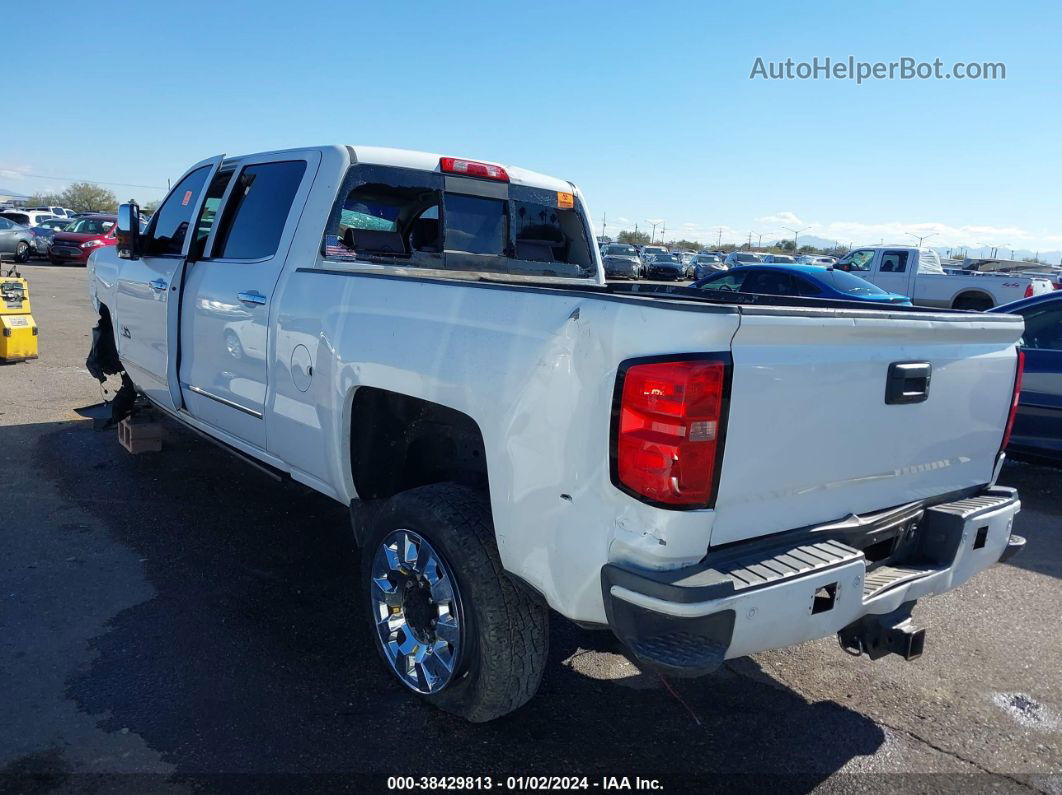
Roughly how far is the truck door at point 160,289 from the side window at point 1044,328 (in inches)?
240

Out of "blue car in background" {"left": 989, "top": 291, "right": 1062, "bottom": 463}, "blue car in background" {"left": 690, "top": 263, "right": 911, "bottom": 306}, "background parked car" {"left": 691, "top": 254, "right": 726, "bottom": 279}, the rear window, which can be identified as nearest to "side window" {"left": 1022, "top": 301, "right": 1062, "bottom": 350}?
"blue car in background" {"left": 989, "top": 291, "right": 1062, "bottom": 463}

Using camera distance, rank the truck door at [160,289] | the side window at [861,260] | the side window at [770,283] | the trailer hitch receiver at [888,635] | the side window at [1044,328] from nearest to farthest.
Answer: the trailer hitch receiver at [888,635] < the truck door at [160,289] < the side window at [1044,328] < the side window at [770,283] < the side window at [861,260]

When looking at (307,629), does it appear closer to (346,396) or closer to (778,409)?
(346,396)

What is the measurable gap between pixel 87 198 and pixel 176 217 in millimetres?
88748

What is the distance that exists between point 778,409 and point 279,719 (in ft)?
7.00

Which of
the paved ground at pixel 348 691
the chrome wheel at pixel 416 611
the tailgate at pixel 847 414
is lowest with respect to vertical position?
the paved ground at pixel 348 691

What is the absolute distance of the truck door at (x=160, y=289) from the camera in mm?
4906

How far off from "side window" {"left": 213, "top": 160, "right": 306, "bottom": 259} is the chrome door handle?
0.23m

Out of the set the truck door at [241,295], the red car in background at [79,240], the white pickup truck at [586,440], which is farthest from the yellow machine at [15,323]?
the red car in background at [79,240]

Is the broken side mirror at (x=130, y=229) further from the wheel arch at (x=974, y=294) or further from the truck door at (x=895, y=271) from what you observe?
the wheel arch at (x=974, y=294)

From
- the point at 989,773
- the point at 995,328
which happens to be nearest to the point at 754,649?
the point at 989,773

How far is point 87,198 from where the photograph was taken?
81.3m

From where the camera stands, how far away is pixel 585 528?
239cm

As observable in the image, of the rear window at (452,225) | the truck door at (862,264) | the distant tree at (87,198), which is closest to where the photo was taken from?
the rear window at (452,225)
